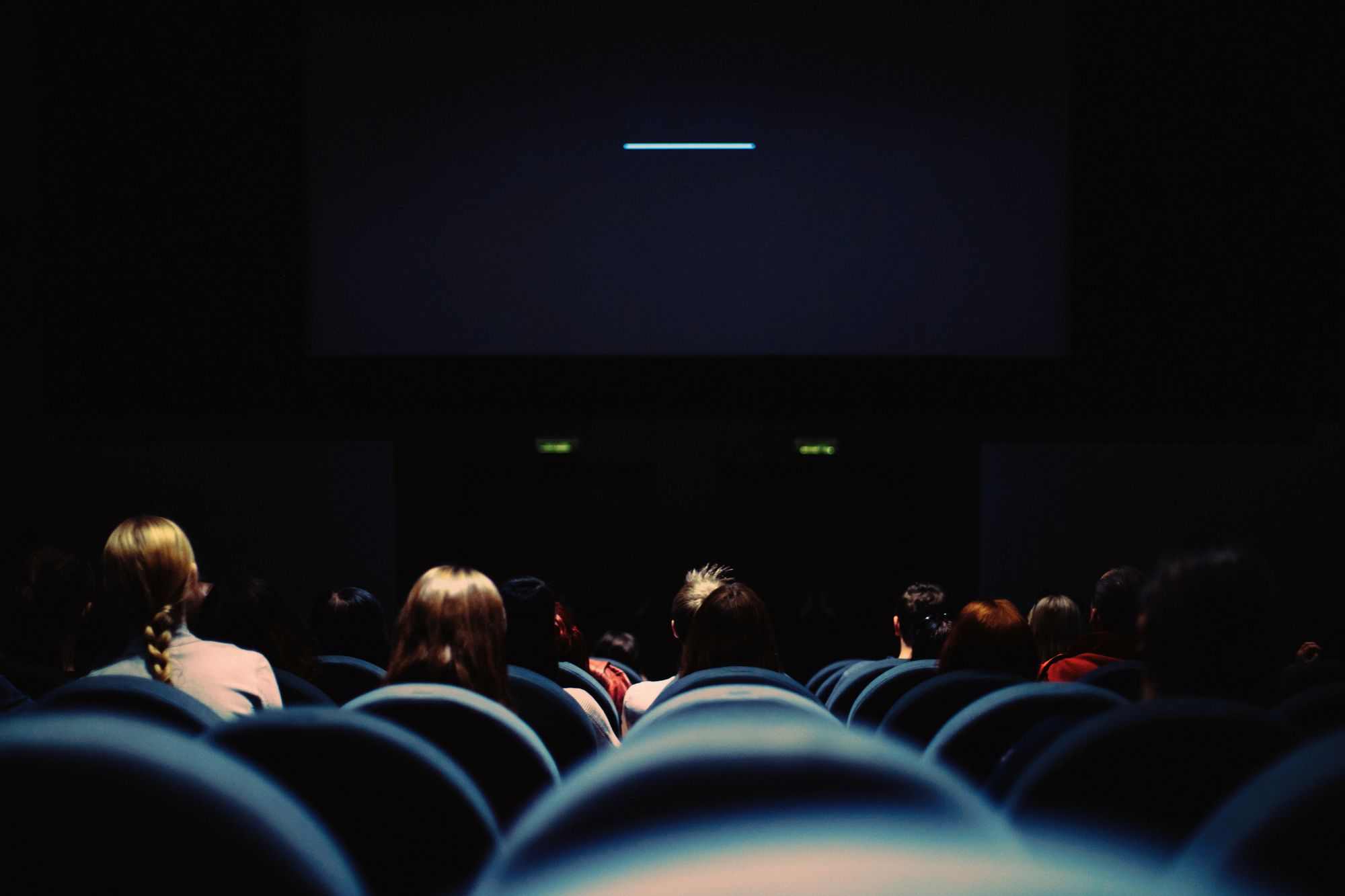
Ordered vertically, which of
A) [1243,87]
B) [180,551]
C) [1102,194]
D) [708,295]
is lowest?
[180,551]

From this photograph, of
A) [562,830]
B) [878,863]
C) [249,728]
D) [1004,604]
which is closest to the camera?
[878,863]

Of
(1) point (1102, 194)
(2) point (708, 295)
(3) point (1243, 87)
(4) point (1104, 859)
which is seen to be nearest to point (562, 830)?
(4) point (1104, 859)

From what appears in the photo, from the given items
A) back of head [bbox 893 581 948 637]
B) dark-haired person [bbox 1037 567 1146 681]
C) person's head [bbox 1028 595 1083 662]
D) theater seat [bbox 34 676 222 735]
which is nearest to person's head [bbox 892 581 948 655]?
back of head [bbox 893 581 948 637]

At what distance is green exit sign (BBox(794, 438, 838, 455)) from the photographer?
25.2ft

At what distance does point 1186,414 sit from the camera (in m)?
7.33

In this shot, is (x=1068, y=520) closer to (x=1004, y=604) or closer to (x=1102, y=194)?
(x=1102, y=194)

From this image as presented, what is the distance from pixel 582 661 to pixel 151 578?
92.3 inches

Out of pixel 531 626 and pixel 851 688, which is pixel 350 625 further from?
pixel 851 688

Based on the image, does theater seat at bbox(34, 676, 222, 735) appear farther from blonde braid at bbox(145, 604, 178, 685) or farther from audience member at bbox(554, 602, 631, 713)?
audience member at bbox(554, 602, 631, 713)

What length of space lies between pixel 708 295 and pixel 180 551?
5.39m

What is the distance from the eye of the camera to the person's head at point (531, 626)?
2998 mm

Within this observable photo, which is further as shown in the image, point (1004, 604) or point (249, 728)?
point (1004, 604)

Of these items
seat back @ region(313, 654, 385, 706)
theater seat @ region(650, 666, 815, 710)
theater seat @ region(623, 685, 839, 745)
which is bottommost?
seat back @ region(313, 654, 385, 706)

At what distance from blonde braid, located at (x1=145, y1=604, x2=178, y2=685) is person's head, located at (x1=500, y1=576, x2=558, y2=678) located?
990mm
